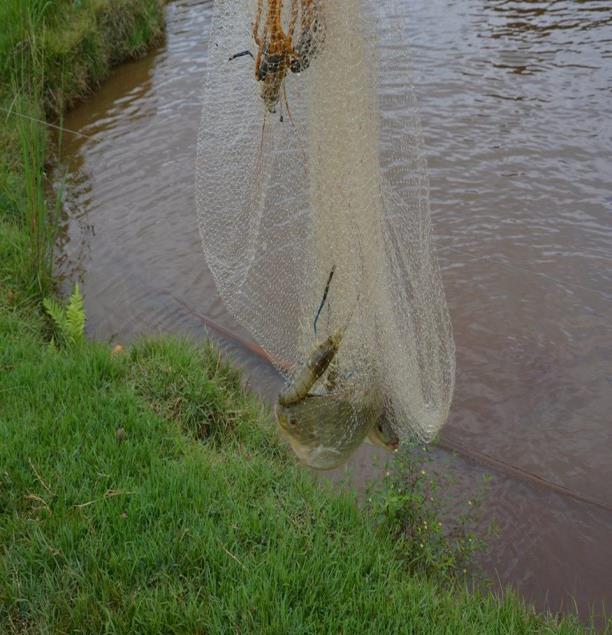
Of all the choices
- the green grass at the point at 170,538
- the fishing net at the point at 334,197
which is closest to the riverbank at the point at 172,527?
the green grass at the point at 170,538

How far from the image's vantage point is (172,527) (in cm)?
287

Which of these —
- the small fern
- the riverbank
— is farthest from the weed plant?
the small fern

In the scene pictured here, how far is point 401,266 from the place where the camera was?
3318 millimetres

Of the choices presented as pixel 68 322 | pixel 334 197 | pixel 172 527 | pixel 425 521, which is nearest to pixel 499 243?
pixel 425 521

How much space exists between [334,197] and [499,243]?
4091 millimetres

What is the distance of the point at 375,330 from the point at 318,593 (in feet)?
3.36

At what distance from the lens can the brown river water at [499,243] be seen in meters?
4.12

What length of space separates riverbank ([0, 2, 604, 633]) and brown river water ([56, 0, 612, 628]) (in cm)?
88

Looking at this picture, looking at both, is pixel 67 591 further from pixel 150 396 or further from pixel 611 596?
pixel 611 596

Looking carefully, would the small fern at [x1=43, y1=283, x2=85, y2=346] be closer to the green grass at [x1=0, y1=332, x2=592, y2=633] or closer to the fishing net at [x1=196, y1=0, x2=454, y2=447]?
the green grass at [x1=0, y1=332, x2=592, y2=633]

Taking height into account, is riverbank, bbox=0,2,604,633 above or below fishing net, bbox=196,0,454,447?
below

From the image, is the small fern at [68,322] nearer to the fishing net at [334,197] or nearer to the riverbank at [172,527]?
the riverbank at [172,527]

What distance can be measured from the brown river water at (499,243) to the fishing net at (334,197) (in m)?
1.20

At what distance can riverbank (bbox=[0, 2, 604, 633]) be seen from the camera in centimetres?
254
